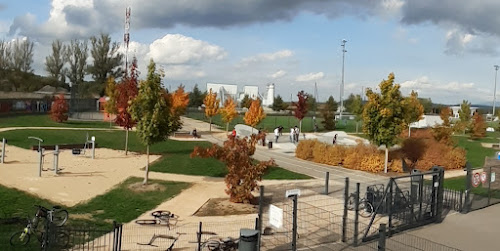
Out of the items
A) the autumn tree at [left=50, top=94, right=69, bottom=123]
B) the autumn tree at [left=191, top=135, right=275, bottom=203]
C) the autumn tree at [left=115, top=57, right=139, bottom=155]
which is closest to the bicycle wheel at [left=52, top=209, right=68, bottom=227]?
the autumn tree at [left=191, top=135, right=275, bottom=203]

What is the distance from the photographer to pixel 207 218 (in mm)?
14805

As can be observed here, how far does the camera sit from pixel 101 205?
16.2 metres

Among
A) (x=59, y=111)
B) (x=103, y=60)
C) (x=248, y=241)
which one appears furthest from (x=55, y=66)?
(x=248, y=241)

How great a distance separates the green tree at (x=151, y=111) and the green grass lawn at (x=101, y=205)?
1.97 metres

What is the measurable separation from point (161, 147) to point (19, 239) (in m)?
20.8

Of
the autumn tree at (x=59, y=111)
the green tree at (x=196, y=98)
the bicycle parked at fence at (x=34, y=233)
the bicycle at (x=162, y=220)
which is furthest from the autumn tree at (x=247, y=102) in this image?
the bicycle parked at fence at (x=34, y=233)

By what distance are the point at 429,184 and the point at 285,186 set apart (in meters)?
6.58

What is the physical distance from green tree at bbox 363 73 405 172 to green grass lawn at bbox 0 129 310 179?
628 centimetres

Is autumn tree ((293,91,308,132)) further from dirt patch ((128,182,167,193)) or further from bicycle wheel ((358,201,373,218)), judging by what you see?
bicycle wheel ((358,201,373,218))

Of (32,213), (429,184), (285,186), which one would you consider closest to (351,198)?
(429,184)

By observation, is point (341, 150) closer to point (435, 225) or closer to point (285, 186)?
point (285, 186)

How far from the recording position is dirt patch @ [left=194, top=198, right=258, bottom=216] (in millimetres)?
15430

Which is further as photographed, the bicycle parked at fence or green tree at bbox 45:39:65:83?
green tree at bbox 45:39:65:83

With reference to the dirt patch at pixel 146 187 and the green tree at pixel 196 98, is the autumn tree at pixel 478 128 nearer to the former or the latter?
the dirt patch at pixel 146 187
